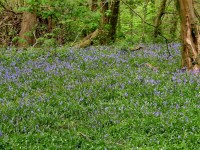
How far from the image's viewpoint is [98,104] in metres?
8.55

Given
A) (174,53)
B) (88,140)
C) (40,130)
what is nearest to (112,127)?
(88,140)

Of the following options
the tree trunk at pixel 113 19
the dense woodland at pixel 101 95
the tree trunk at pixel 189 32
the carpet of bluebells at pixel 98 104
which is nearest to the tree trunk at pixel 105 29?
the tree trunk at pixel 113 19

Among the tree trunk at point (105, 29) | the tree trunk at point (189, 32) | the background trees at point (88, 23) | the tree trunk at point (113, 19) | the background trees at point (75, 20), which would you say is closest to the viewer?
the tree trunk at point (189, 32)

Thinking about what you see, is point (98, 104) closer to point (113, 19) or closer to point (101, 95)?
point (101, 95)

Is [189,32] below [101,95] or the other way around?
the other way around

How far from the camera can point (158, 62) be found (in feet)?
41.8

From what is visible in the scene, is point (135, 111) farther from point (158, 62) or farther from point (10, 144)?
point (158, 62)

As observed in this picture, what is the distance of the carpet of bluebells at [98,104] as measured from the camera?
6.57 meters

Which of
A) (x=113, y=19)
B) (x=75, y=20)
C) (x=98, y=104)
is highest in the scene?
(x=75, y=20)

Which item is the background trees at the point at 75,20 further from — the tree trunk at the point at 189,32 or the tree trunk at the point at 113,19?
the tree trunk at the point at 189,32

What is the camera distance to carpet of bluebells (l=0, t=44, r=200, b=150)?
21.6 ft

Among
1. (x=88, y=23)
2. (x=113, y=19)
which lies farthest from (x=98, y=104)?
(x=113, y=19)

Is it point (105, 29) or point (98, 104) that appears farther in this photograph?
→ point (105, 29)

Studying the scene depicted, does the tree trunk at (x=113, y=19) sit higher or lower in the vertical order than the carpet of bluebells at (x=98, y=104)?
higher
